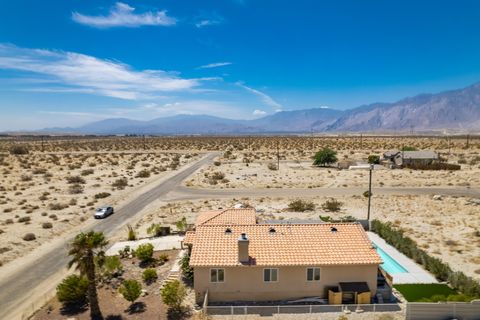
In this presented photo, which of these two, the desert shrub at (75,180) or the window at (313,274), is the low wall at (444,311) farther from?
the desert shrub at (75,180)

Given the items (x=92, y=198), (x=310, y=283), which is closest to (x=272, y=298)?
(x=310, y=283)

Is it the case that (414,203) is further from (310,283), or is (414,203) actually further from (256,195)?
(310,283)

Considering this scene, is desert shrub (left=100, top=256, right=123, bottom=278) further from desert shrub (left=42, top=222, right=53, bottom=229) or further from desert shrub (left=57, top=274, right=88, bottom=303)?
desert shrub (left=42, top=222, right=53, bottom=229)

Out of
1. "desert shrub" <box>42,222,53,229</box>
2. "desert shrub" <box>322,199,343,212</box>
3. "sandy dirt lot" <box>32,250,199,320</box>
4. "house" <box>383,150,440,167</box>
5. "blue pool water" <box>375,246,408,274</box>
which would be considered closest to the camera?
"sandy dirt lot" <box>32,250,199,320</box>

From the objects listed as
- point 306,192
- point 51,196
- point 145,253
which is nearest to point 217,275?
point 145,253

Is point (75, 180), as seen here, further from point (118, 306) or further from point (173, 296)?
point (173, 296)

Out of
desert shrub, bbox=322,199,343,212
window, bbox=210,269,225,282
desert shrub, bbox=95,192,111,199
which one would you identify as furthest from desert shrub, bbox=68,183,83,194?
window, bbox=210,269,225,282
